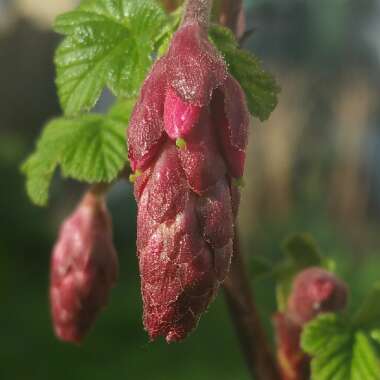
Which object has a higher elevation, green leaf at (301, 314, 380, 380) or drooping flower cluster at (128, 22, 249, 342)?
drooping flower cluster at (128, 22, 249, 342)

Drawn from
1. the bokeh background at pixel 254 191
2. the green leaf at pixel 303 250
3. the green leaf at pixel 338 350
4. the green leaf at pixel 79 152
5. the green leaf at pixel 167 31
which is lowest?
the bokeh background at pixel 254 191

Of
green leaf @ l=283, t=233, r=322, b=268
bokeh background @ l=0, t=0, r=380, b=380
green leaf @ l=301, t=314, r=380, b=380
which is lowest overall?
bokeh background @ l=0, t=0, r=380, b=380

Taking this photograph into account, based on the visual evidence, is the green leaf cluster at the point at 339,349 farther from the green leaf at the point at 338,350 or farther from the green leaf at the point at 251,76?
the green leaf at the point at 251,76

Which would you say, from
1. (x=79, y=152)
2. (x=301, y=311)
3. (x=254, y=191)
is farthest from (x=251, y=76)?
(x=254, y=191)

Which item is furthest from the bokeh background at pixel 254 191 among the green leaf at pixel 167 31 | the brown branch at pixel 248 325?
the green leaf at pixel 167 31

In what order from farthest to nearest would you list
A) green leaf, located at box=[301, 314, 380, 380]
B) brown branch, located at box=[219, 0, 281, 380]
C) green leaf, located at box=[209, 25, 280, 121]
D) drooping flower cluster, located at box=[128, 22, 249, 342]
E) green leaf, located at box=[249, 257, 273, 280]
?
1. green leaf, located at box=[249, 257, 273, 280]
2. green leaf, located at box=[301, 314, 380, 380]
3. brown branch, located at box=[219, 0, 281, 380]
4. green leaf, located at box=[209, 25, 280, 121]
5. drooping flower cluster, located at box=[128, 22, 249, 342]

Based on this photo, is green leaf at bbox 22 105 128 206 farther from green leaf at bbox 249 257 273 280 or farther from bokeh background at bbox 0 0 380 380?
bokeh background at bbox 0 0 380 380

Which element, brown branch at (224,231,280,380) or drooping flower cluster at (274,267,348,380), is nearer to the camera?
brown branch at (224,231,280,380)

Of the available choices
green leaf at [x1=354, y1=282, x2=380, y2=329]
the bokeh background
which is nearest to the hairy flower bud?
green leaf at [x1=354, y1=282, x2=380, y2=329]
